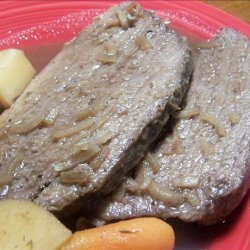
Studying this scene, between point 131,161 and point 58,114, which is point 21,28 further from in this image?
point 131,161

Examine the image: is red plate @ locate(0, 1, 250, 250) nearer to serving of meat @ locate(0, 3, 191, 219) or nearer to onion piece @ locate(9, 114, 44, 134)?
serving of meat @ locate(0, 3, 191, 219)

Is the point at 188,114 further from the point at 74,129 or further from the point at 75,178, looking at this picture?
the point at 75,178

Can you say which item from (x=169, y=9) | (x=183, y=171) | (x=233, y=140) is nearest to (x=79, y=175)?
(x=183, y=171)

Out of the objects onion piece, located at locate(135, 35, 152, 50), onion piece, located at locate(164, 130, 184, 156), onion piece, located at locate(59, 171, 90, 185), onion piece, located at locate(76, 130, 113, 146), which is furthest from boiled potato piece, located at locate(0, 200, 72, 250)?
onion piece, located at locate(135, 35, 152, 50)

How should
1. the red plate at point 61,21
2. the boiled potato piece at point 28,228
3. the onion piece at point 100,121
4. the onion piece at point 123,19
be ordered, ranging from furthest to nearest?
the red plate at point 61,21, the onion piece at point 123,19, the onion piece at point 100,121, the boiled potato piece at point 28,228

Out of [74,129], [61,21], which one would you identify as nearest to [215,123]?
[74,129]

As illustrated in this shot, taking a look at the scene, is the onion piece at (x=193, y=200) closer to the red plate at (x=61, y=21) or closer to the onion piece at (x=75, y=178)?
the onion piece at (x=75, y=178)

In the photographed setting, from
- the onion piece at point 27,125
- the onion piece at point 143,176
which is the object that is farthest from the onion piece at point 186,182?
the onion piece at point 27,125
